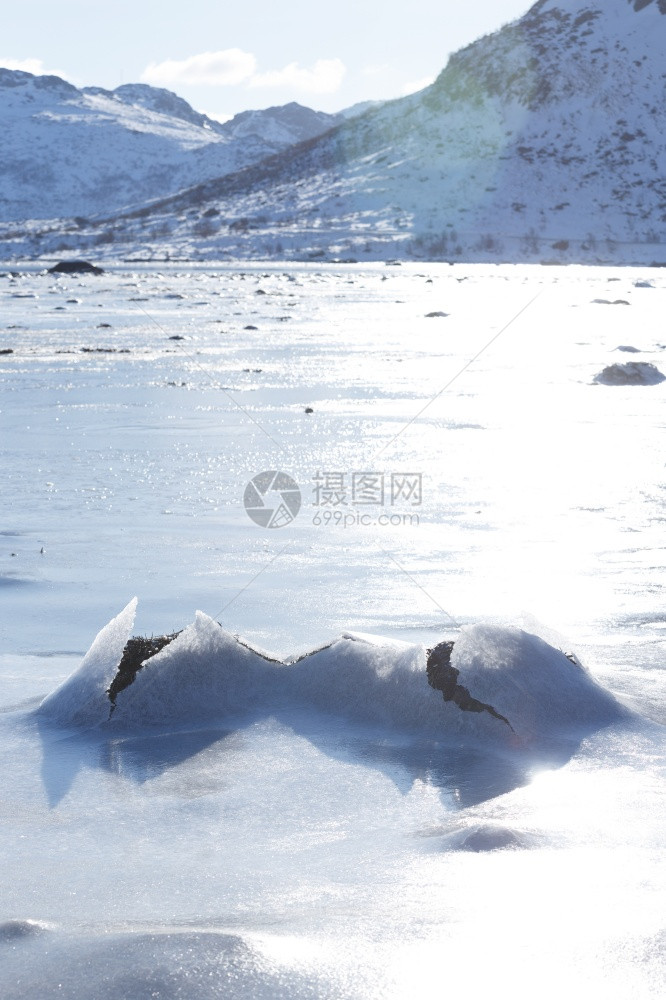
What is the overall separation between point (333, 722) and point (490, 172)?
407 feet

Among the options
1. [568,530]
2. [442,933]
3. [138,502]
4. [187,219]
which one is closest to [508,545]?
[568,530]

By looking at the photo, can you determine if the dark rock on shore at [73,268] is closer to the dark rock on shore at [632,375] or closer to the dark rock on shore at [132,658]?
the dark rock on shore at [632,375]

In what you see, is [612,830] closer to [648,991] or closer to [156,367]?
[648,991]

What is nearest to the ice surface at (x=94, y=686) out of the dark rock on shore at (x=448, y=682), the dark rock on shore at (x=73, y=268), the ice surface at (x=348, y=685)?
the ice surface at (x=348, y=685)

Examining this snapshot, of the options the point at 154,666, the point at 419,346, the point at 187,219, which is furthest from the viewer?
the point at 187,219

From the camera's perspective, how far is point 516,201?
114m

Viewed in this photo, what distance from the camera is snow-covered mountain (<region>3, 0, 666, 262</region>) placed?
10119cm

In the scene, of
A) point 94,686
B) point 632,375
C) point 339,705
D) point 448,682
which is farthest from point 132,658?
point 632,375

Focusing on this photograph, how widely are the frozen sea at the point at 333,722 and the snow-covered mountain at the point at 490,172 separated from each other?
8265 centimetres

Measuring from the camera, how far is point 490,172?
396 feet

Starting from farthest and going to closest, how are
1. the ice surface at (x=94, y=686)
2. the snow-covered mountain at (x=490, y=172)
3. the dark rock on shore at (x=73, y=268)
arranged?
1. the snow-covered mountain at (x=490, y=172)
2. the dark rock on shore at (x=73, y=268)
3. the ice surface at (x=94, y=686)

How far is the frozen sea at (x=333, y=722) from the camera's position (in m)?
2.00

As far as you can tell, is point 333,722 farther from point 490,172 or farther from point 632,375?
point 490,172

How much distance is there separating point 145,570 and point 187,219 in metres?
126
